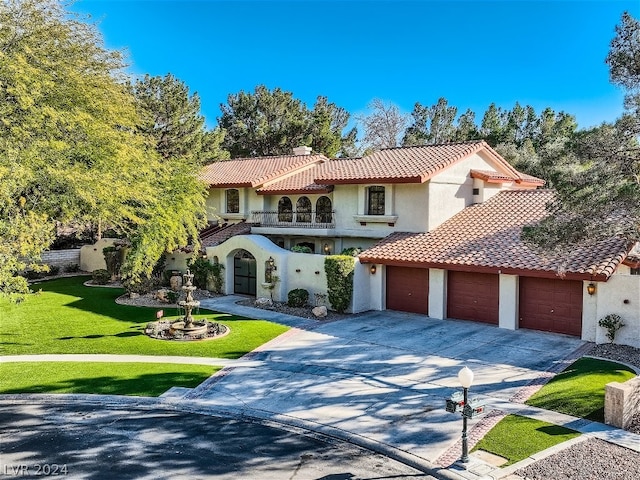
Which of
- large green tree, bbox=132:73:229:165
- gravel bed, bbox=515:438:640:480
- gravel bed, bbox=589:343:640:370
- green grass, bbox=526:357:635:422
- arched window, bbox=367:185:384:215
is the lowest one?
gravel bed, bbox=515:438:640:480

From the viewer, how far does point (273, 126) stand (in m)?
48.6

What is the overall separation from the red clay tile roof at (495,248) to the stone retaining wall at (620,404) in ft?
19.1

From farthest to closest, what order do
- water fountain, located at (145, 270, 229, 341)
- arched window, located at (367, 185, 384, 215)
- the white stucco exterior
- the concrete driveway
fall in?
arched window, located at (367, 185, 384, 215) < water fountain, located at (145, 270, 229, 341) < the white stucco exterior < the concrete driveway

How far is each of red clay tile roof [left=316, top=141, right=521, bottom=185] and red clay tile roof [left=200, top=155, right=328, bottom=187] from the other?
11.6 ft

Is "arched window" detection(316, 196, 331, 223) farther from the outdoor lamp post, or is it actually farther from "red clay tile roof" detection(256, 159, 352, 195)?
the outdoor lamp post

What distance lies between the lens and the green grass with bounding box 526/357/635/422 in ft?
36.7

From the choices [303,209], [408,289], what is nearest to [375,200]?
[303,209]

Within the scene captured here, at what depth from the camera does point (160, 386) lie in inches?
515

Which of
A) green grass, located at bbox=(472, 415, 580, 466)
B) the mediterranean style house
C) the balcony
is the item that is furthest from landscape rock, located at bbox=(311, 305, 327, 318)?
green grass, located at bbox=(472, 415, 580, 466)

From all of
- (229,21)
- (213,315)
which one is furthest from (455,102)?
(213,315)

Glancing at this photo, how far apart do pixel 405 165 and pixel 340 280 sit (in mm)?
7206

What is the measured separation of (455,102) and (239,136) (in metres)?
22.6

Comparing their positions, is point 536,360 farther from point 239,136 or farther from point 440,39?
point 239,136

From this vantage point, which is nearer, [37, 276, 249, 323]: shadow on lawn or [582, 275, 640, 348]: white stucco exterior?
[582, 275, 640, 348]: white stucco exterior
